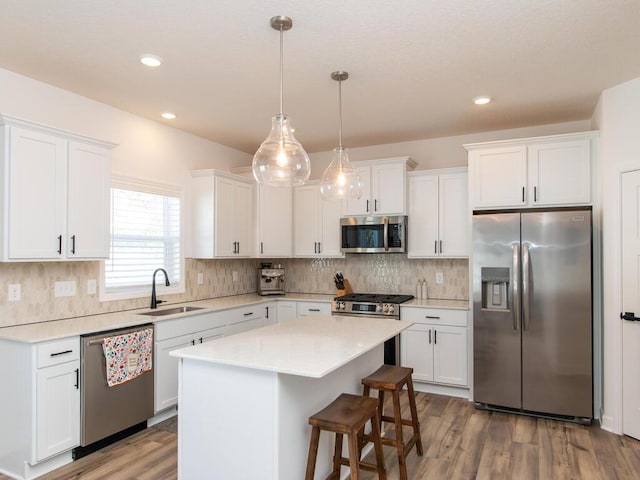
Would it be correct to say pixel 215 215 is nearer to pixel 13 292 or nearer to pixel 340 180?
pixel 13 292

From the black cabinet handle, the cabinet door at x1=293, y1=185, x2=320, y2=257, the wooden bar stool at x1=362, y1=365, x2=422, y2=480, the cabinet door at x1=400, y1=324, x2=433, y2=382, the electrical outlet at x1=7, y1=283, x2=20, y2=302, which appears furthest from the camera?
the cabinet door at x1=293, y1=185, x2=320, y2=257

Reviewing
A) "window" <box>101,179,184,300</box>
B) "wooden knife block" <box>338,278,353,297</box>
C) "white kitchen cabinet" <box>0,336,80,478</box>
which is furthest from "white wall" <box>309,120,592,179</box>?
"white kitchen cabinet" <box>0,336,80,478</box>

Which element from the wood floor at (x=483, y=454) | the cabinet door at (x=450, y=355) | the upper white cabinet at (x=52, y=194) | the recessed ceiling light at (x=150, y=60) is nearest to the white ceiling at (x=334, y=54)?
the recessed ceiling light at (x=150, y=60)

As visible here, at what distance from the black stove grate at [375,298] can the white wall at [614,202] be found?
5.95 ft

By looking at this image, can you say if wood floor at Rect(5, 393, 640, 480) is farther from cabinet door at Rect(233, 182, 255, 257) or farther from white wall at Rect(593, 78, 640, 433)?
cabinet door at Rect(233, 182, 255, 257)

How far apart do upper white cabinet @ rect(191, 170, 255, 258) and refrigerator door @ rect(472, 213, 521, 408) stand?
2.50m

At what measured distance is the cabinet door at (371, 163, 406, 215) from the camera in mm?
4742

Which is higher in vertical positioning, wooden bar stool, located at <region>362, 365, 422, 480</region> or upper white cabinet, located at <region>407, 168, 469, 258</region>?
upper white cabinet, located at <region>407, 168, 469, 258</region>

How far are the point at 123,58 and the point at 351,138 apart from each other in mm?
2644

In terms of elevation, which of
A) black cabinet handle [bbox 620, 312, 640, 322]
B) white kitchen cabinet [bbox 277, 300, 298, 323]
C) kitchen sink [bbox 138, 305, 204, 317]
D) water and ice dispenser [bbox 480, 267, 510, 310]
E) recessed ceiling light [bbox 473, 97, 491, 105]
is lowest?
white kitchen cabinet [bbox 277, 300, 298, 323]

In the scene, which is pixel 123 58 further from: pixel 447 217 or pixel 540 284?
pixel 540 284

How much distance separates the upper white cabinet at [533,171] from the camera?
12.3 feet

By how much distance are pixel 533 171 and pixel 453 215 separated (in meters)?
0.92

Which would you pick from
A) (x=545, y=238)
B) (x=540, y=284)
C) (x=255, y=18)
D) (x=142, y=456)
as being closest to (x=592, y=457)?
(x=540, y=284)
